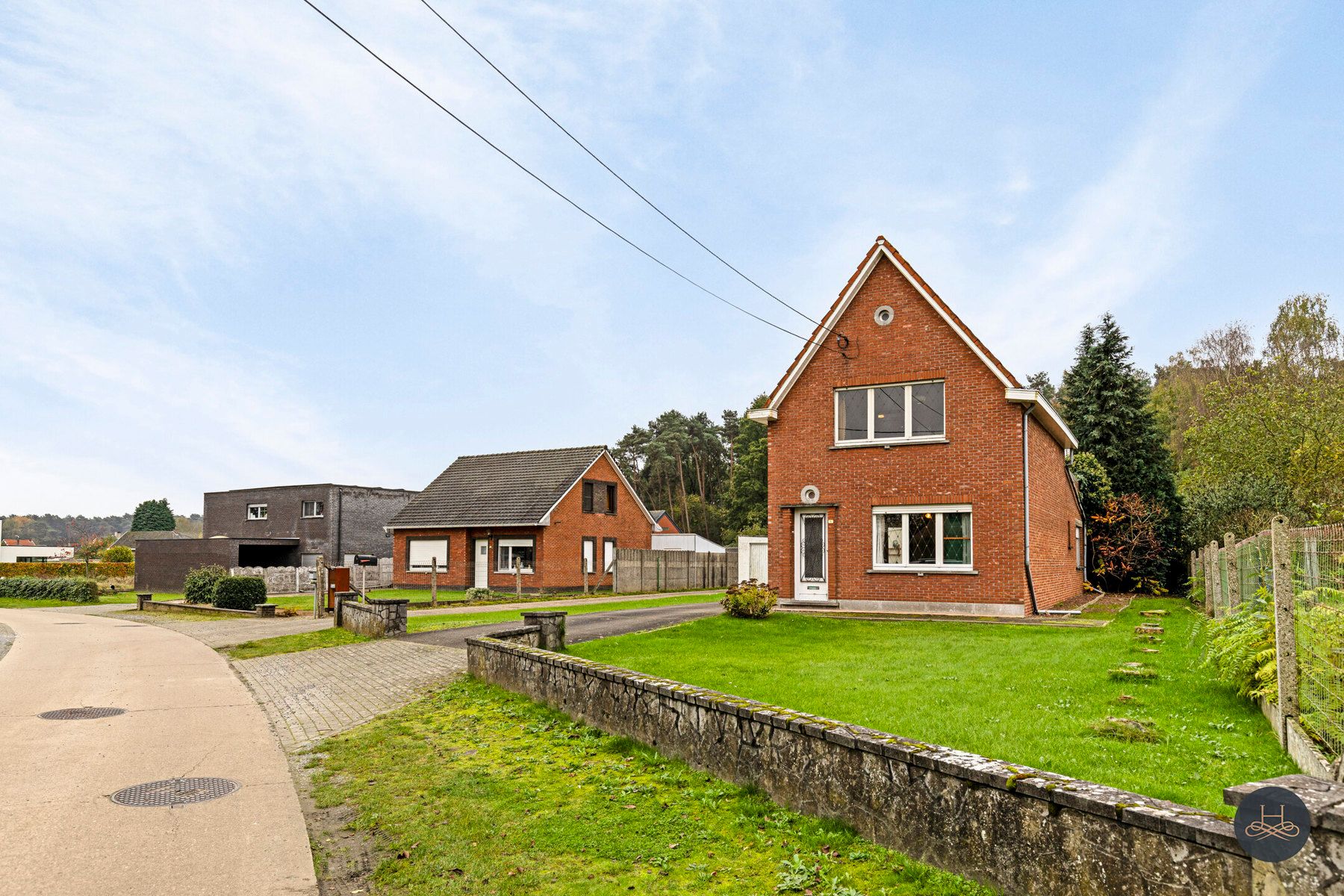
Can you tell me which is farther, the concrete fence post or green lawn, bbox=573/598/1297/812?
the concrete fence post

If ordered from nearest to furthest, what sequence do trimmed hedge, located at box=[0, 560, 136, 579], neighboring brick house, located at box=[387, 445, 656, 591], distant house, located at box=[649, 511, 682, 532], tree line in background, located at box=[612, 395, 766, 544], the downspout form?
the downspout → neighboring brick house, located at box=[387, 445, 656, 591] → trimmed hedge, located at box=[0, 560, 136, 579] → distant house, located at box=[649, 511, 682, 532] → tree line in background, located at box=[612, 395, 766, 544]

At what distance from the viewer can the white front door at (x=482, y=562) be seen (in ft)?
130

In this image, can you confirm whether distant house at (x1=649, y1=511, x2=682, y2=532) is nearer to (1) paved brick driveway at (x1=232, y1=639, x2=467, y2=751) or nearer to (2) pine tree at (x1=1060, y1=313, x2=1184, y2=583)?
(2) pine tree at (x1=1060, y1=313, x2=1184, y2=583)

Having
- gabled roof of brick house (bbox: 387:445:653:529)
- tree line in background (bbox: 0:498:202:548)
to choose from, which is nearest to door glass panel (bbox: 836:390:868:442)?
gabled roof of brick house (bbox: 387:445:653:529)

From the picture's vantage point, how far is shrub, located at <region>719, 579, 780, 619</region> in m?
19.4

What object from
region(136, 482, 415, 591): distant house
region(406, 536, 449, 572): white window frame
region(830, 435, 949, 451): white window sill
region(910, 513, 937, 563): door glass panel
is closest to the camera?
region(830, 435, 949, 451): white window sill

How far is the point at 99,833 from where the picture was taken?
625 centimetres

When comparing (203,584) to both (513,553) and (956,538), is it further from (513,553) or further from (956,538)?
(956,538)

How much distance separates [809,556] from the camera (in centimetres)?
2212

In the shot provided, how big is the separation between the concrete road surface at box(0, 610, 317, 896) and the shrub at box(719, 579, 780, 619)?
10044 mm

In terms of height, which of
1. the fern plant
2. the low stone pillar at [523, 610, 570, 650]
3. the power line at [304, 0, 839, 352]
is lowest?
the low stone pillar at [523, 610, 570, 650]

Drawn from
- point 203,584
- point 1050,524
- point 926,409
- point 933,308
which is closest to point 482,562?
point 203,584

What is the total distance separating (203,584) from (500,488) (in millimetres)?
14548

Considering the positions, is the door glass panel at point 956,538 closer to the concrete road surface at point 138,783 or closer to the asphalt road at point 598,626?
the asphalt road at point 598,626
